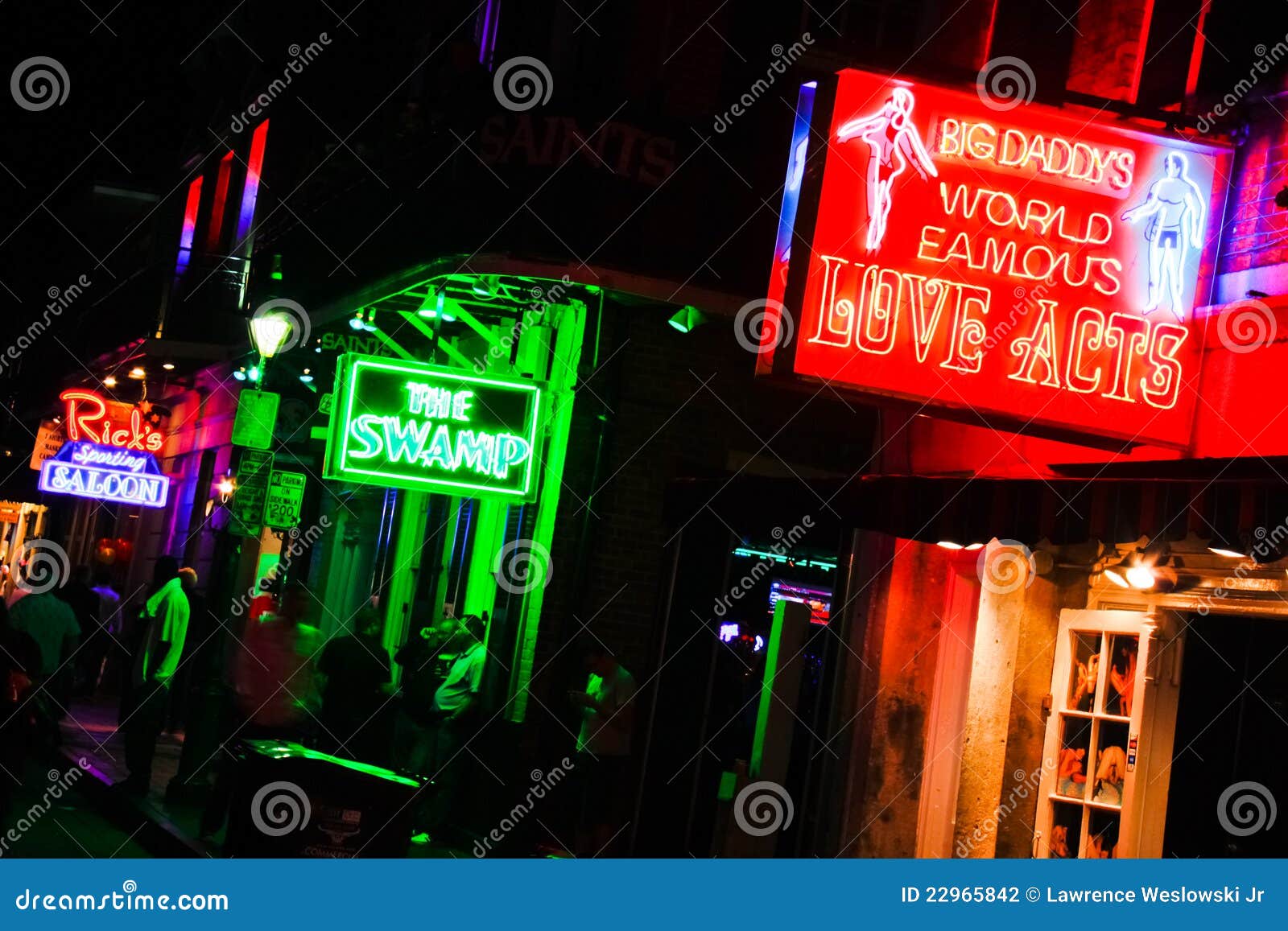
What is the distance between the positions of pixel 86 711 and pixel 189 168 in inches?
463

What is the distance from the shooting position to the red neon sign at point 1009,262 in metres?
7.80

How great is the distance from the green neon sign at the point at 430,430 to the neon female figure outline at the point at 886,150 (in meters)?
4.60

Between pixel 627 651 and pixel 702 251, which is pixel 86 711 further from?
pixel 702 251

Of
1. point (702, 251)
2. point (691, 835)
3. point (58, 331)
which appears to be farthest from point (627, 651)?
point (58, 331)

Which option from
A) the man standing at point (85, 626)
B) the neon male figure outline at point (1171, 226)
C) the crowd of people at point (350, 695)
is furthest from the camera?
the man standing at point (85, 626)

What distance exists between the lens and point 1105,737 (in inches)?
328

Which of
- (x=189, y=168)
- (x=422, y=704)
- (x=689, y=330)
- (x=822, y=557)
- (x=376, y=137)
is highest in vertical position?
(x=189, y=168)

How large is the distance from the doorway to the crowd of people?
4.24m

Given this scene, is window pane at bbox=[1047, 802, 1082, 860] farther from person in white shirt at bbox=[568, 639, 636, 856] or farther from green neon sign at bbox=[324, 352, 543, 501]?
green neon sign at bbox=[324, 352, 543, 501]

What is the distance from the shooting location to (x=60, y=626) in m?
13.5

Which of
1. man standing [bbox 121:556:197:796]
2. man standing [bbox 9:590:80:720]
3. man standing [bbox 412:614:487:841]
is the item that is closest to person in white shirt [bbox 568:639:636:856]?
man standing [bbox 412:614:487:841]

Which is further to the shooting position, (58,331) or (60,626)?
(58,331)

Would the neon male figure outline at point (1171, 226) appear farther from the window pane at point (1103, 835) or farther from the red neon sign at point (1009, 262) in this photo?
the window pane at point (1103, 835)

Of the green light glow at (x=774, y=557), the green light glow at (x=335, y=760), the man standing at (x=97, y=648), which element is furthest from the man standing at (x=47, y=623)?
the man standing at (x=97, y=648)
